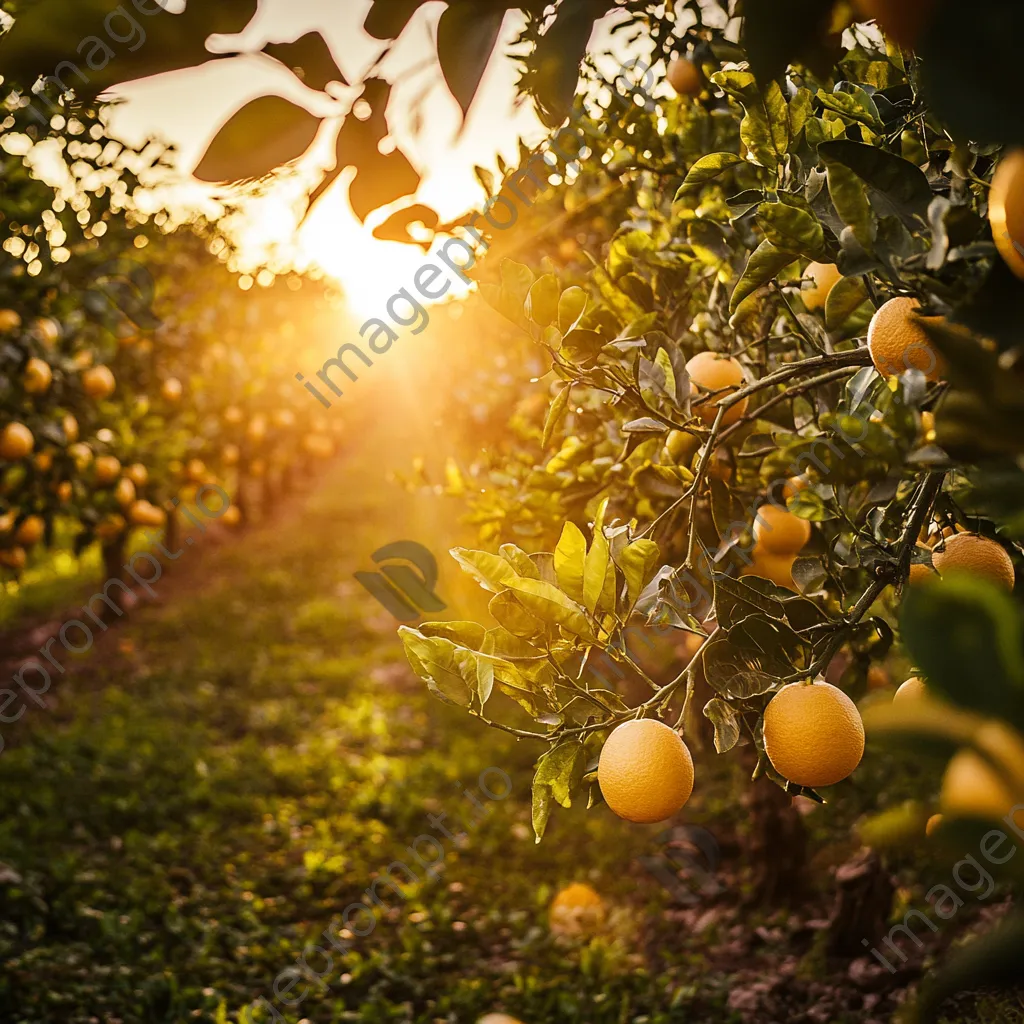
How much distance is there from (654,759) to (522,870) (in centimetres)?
273

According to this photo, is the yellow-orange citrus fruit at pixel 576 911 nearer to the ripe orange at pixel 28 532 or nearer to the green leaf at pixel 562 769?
the green leaf at pixel 562 769

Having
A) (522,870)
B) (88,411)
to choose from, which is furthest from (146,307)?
(522,870)

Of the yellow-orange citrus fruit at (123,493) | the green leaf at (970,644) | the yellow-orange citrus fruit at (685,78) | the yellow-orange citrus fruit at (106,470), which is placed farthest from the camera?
the yellow-orange citrus fruit at (123,493)

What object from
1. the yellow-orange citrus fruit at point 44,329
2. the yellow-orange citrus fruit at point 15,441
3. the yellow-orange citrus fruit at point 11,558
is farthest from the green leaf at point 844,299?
the yellow-orange citrus fruit at point 11,558

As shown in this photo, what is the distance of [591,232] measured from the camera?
3.00 metres

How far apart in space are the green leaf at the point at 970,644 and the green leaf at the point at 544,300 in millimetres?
675

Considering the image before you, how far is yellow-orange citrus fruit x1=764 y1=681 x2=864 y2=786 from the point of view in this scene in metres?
0.89

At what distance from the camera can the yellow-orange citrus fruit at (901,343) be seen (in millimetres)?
807

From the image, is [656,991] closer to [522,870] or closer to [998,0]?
[522,870]

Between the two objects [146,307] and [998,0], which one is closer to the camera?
[998,0]

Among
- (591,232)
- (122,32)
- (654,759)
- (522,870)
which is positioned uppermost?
(591,232)

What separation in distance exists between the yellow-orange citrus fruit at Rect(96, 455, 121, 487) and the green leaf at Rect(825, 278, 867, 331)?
4.15 meters

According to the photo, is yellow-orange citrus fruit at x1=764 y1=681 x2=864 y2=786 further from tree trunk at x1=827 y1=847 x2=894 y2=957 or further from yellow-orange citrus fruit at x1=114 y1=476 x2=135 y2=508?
yellow-orange citrus fruit at x1=114 y1=476 x2=135 y2=508

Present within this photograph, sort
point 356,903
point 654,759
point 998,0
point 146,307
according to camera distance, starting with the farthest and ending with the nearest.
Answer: point 146,307 < point 356,903 < point 654,759 < point 998,0
